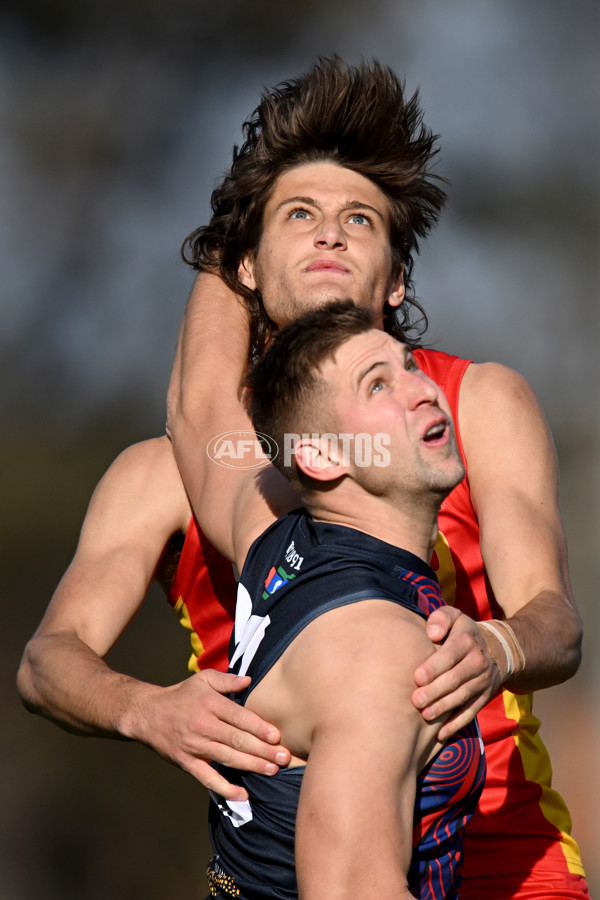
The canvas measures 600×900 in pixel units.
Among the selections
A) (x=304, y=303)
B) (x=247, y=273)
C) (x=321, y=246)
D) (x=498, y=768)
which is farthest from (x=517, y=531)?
(x=247, y=273)

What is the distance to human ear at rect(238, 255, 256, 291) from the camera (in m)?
2.96

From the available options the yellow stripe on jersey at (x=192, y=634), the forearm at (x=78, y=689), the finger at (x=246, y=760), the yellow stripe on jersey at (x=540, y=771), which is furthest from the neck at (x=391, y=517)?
the yellow stripe on jersey at (x=192, y=634)

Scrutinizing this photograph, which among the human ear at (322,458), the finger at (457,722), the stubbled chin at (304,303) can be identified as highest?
the stubbled chin at (304,303)

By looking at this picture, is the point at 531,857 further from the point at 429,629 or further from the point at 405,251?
the point at 405,251

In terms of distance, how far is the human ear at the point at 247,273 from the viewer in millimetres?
2957

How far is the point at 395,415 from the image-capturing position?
5.53 feet

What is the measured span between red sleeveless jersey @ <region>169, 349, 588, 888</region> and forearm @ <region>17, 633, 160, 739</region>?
43cm

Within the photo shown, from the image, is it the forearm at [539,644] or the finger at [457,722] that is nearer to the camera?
the finger at [457,722]

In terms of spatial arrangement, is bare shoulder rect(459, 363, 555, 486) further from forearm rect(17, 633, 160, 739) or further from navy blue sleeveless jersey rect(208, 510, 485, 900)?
forearm rect(17, 633, 160, 739)

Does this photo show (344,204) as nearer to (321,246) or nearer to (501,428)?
(321,246)

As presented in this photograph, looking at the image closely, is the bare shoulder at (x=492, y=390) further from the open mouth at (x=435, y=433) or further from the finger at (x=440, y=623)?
the finger at (x=440, y=623)

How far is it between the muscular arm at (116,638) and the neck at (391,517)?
331 mm

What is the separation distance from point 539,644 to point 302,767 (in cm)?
62

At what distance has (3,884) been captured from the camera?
6371 millimetres
